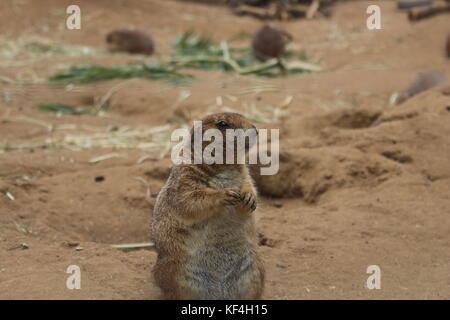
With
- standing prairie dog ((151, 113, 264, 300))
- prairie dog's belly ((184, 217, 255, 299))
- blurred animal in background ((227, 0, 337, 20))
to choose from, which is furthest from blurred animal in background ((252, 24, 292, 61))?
prairie dog's belly ((184, 217, 255, 299))

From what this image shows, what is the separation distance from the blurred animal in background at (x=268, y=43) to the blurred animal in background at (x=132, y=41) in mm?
2148

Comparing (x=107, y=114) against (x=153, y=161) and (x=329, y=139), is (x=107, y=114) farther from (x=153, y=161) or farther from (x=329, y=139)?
(x=329, y=139)

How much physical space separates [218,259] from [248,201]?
0.36 m

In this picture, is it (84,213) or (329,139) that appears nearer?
(84,213)

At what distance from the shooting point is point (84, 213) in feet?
17.7

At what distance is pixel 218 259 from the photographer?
11.8 ft

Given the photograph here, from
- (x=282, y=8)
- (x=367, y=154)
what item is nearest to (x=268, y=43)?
(x=367, y=154)

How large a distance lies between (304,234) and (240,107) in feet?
11.9

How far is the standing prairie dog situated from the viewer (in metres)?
3.50

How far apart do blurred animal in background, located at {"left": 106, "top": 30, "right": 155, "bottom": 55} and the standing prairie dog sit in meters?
8.68

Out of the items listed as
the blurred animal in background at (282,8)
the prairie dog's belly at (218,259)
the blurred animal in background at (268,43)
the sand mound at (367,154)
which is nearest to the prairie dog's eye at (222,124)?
the prairie dog's belly at (218,259)

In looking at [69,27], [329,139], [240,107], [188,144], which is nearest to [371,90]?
[240,107]

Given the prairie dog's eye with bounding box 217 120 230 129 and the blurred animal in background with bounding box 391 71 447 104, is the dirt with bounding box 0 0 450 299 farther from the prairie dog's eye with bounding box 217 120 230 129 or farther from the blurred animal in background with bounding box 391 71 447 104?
the prairie dog's eye with bounding box 217 120 230 129

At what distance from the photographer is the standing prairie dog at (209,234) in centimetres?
350
